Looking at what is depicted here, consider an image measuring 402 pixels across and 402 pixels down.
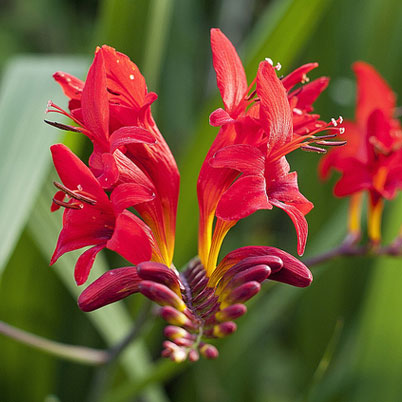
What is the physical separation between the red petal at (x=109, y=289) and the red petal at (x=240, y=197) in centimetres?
9

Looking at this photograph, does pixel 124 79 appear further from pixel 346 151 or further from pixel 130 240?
pixel 346 151

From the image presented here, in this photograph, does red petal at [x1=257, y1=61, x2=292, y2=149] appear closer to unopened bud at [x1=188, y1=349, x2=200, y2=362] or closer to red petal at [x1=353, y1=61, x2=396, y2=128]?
unopened bud at [x1=188, y1=349, x2=200, y2=362]

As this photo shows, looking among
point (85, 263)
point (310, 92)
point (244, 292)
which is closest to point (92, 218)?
point (85, 263)

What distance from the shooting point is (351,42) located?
1307mm

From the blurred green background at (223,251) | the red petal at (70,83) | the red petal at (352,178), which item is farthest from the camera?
the blurred green background at (223,251)

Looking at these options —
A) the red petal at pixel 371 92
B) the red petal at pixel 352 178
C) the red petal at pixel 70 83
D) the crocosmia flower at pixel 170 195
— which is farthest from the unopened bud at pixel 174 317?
the red petal at pixel 371 92

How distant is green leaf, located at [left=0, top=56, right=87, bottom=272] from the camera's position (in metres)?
0.71

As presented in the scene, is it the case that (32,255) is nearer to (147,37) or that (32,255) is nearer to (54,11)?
(147,37)

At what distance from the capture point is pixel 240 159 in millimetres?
447

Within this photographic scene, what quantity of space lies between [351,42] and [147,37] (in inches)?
22.1

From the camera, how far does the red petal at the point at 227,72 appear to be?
1.64ft

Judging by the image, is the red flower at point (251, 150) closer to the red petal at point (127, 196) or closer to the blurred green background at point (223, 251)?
the red petal at point (127, 196)

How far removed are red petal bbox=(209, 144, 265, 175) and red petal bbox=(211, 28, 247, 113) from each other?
6 cm

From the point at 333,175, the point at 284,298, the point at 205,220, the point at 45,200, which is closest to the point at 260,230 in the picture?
the point at 333,175
